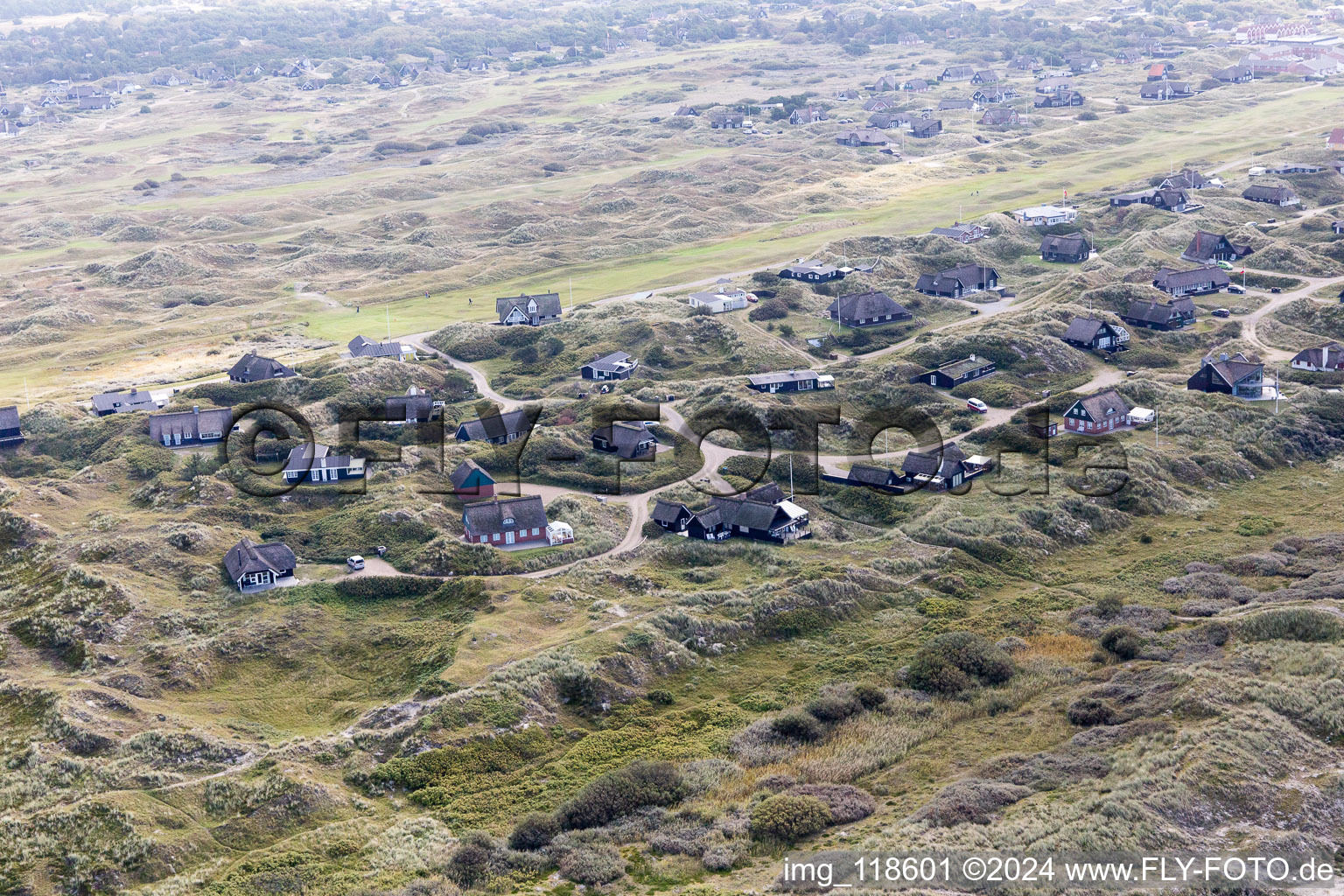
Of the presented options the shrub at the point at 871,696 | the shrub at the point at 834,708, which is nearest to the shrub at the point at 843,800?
the shrub at the point at 834,708

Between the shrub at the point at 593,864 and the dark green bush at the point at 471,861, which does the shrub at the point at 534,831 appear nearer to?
the dark green bush at the point at 471,861

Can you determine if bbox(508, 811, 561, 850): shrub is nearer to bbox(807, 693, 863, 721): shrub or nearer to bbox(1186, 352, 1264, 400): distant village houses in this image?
bbox(807, 693, 863, 721): shrub

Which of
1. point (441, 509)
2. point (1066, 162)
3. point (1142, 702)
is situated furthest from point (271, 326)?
point (1066, 162)

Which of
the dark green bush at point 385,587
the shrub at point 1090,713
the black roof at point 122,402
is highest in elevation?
the black roof at point 122,402

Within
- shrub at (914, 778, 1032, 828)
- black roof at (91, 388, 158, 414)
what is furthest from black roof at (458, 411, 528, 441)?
shrub at (914, 778, 1032, 828)

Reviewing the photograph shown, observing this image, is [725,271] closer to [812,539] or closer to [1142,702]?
[812,539]
